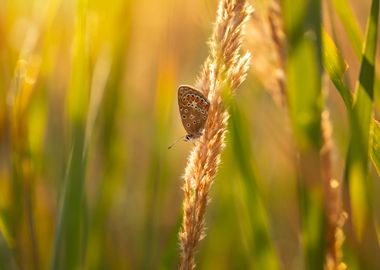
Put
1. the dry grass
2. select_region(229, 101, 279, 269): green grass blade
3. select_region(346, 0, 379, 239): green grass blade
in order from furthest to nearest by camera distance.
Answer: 1. select_region(229, 101, 279, 269): green grass blade
2. select_region(346, 0, 379, 239): green grass blade
3. the dry grass

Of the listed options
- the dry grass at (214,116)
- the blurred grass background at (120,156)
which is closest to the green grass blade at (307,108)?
the blurred grass background at (120,156)

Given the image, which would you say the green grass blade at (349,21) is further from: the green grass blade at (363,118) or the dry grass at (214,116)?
the dry grass at (214,116)

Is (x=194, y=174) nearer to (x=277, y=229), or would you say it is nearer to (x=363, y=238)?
(x=363, y=238)

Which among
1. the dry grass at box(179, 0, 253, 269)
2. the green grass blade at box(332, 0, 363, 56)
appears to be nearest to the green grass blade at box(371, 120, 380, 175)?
the green grass blade at box(332, 0, 363, 56)

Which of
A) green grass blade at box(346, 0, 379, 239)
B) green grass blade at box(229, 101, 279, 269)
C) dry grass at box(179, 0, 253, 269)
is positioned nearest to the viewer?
dry grass at box(179, 0, 253, 269)

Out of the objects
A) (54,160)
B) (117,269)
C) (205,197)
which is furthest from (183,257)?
(54,160)

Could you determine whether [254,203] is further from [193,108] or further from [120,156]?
[120,156]

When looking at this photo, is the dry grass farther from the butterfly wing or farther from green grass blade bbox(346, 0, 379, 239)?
green grass blade bbox(346, 0, 379, 239)
